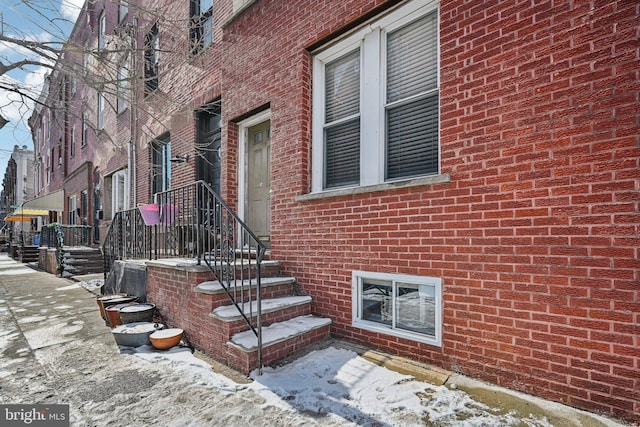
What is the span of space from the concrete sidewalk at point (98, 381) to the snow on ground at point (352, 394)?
10 cm

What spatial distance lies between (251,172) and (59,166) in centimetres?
1710

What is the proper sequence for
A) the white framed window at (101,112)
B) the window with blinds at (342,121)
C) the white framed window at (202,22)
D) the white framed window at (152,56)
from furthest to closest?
the white framed window at (101,112) → the white framed window at (152,56) → the white framed window at (202,22) → the window with blinds at (342,121)

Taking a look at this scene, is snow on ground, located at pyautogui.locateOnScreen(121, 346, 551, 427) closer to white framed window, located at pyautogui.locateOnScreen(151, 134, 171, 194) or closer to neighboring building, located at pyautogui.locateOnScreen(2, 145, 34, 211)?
white framed window, located at pyautogui.locateOnScreen(151, 134, 171, 194)

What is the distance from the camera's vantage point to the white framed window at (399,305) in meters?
2.90

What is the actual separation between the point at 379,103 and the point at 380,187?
962 millimetres

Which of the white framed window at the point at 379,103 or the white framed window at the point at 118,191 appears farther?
the white framed window at the point at 118,191

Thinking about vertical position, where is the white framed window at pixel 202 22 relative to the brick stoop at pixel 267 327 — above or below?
above

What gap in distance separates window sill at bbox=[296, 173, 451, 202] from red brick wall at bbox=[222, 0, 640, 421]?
0.08 meters

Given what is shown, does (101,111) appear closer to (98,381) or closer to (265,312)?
(98,381)

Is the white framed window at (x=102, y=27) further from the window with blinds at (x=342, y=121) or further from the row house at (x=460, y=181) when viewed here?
the window with blinds at (x=342, y=121)

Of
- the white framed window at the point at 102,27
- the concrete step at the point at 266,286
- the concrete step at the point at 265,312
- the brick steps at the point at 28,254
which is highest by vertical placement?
the white framed window at the point at 102,27

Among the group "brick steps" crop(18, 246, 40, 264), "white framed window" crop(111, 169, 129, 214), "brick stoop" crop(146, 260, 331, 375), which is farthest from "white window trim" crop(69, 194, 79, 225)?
"brick stoop" crop(146, 260, 331, 375)

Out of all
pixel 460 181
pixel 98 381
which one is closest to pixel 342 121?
pixel 460 181

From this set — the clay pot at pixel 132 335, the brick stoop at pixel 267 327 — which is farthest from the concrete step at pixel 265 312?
the clay pot at pixel 132 335
